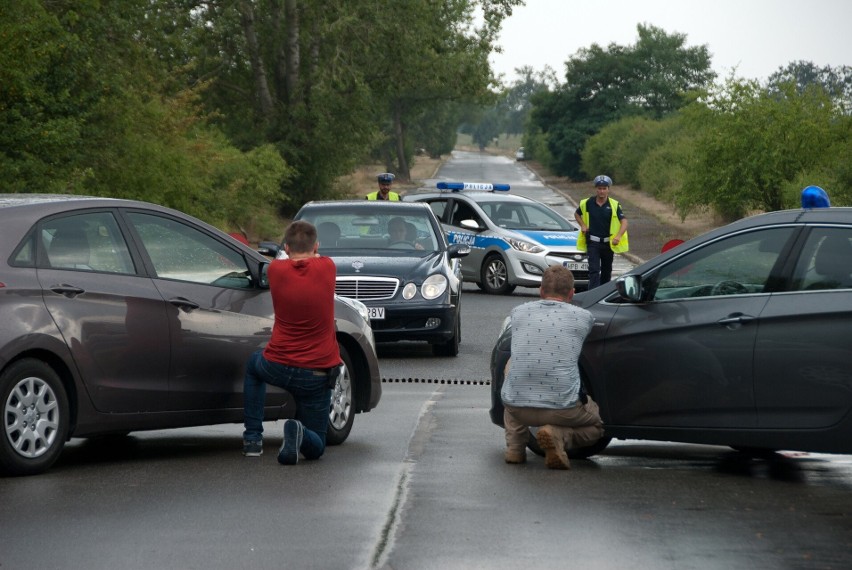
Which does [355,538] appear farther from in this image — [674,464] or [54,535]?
[674,464]

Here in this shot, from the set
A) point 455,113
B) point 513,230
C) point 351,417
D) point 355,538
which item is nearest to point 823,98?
point 513,230

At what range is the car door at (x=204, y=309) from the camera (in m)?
8.99

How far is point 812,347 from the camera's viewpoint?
794 centimetres

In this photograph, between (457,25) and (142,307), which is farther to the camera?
(457,25)

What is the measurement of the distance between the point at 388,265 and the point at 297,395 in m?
6.69

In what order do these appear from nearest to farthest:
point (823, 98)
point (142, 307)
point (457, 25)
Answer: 1. point (142, 307)
2. point (823, 98)
3. point (457, 25)

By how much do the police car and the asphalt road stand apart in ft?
44.8

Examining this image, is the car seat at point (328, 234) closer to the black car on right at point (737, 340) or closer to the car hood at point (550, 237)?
the black car on right at point (737, 340)

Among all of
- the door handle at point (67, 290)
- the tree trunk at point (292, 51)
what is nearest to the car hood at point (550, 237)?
the door handle at point (67, 290)

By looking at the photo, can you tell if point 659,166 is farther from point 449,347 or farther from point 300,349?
point 300,349

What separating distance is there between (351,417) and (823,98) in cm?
3010

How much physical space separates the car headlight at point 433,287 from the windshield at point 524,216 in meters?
9.55

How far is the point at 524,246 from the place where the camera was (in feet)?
79.5

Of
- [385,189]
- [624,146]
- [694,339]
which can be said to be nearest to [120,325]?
[694,339]
